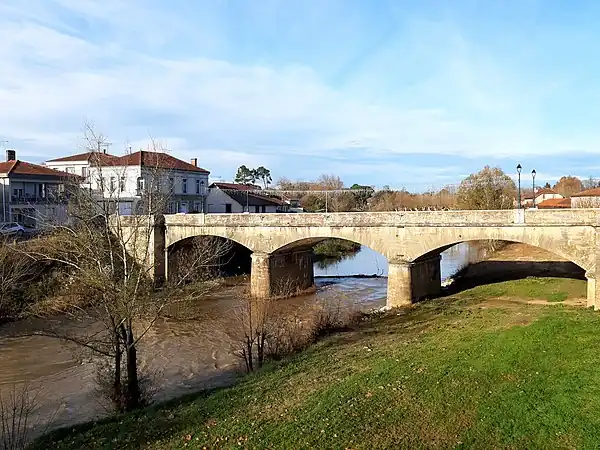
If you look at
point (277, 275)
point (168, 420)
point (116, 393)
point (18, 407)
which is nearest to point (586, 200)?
point (277, 275)

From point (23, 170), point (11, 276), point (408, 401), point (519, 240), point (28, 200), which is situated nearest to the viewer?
point (408, 401)

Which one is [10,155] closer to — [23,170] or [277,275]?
[23,170]

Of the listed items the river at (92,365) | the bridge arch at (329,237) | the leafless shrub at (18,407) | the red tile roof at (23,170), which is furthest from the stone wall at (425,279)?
the red tile roof at (23,170)

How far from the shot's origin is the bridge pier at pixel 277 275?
105 feet

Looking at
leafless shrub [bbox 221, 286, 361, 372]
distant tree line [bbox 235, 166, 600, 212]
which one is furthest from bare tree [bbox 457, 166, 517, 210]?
leafless shrub [bbox 221, 286, 361, 372]

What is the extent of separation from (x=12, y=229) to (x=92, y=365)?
70.2ft

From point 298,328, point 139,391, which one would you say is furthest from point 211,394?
point 298,328

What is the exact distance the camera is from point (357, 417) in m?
9.93

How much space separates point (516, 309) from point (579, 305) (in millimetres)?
2908

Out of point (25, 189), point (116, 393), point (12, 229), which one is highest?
point (25, 189)

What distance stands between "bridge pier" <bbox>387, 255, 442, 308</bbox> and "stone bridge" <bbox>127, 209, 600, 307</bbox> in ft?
0.17

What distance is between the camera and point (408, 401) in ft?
34.8

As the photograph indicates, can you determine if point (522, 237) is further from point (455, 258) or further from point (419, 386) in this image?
point (455, 258)

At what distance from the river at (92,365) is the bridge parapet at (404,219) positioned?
15.3 ft
